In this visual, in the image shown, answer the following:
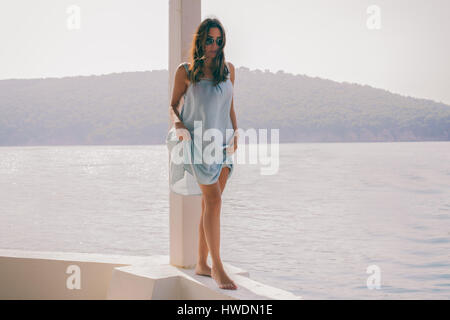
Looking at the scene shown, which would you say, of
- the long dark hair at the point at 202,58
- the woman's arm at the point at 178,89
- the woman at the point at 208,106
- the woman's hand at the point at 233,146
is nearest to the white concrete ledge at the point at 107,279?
the woman at the point at 208,106

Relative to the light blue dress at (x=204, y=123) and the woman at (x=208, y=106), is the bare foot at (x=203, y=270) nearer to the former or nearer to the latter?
the woman at (x=208, y=106)

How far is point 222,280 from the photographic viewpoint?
2.07m

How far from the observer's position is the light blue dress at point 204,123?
2.15 m

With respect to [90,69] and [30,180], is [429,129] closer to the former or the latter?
[30,180]

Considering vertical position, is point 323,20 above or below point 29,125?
above

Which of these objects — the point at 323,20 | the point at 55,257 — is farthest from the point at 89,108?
the point at 55,257

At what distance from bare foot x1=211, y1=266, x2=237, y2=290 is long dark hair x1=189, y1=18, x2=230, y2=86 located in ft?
2.54

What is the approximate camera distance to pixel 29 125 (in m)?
28.8

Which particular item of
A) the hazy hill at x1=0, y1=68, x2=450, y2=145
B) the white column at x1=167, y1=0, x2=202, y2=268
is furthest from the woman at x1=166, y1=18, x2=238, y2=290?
the hazy hill at x1=0, y1=68, x2=450, y2=145

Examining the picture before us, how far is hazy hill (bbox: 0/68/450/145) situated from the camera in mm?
21203

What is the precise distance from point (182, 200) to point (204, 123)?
0.46 meters

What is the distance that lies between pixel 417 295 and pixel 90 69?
4126 cm

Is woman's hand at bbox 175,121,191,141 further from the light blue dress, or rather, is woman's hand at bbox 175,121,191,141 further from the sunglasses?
the sunglasses

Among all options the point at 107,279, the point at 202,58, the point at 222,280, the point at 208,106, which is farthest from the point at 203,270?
the point at 202,58
